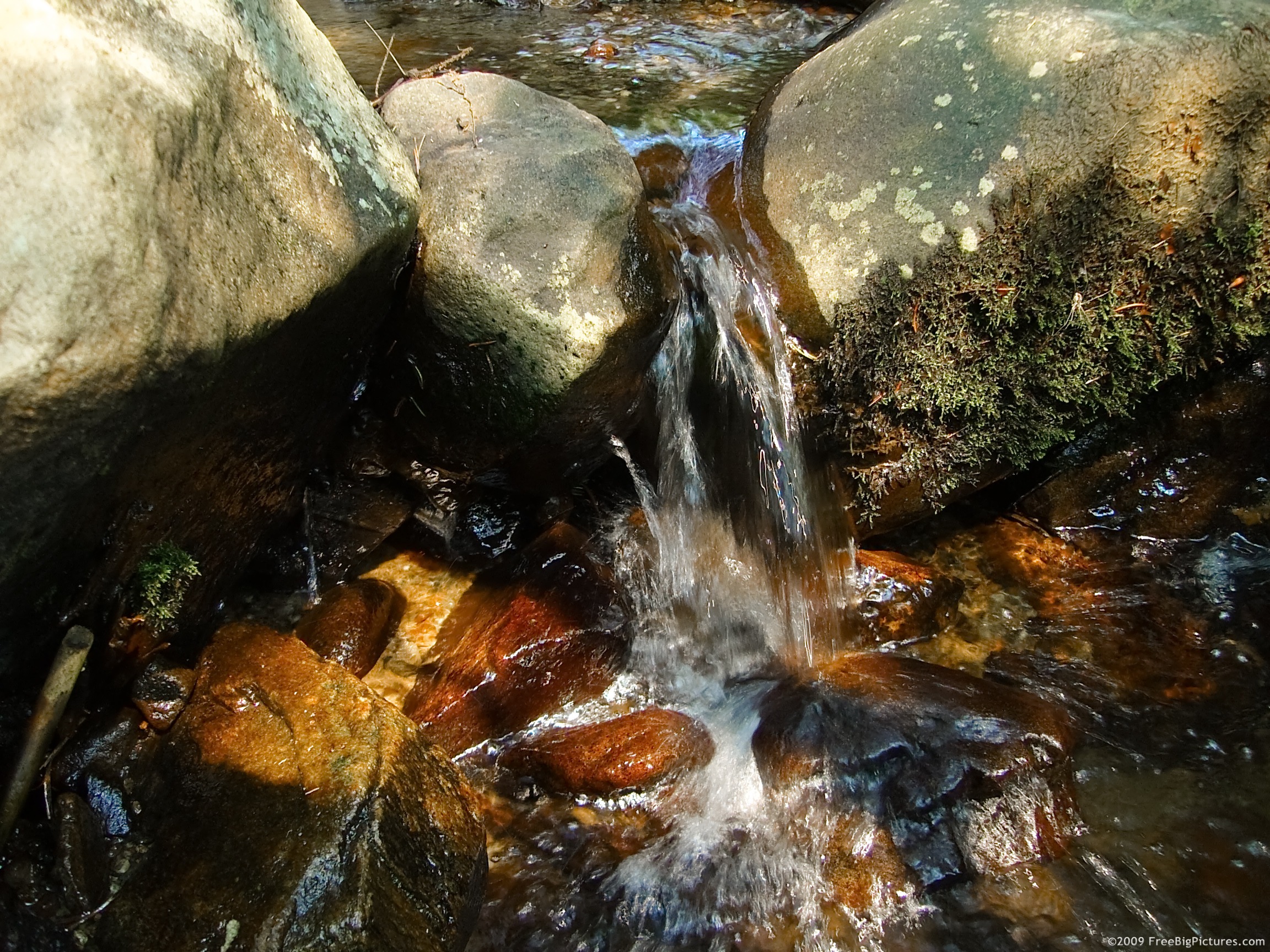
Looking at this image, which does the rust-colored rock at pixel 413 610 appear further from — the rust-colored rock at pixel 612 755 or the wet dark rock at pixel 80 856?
the wet dark rock at pixel 80 856

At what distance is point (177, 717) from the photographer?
102 inches

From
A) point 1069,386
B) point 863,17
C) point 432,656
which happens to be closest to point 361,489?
point 432,656

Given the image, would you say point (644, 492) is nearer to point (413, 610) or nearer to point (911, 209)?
point (413, 610)

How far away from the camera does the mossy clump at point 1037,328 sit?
3342mm

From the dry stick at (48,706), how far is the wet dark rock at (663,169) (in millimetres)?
2993

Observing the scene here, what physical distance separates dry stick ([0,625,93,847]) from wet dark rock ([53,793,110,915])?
0.36ft

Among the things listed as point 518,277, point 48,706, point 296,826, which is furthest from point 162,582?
point 518,277

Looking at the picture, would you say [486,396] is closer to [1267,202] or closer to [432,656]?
[432,656]

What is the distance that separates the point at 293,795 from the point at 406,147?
239cm

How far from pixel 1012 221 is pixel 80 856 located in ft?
12.8

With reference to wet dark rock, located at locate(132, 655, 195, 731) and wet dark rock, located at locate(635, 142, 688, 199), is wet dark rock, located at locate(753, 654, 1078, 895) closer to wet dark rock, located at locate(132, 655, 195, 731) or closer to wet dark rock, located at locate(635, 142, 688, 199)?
wet dark rock, located at locate(132, 655, 195, 731)

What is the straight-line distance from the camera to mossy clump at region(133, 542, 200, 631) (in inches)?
101

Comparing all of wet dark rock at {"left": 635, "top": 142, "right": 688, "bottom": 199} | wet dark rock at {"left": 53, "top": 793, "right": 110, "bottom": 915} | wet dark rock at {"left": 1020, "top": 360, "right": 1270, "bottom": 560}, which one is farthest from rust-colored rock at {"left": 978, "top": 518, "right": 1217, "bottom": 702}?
wet dark rock at {"left": 53, "top": 793, "right": 110, "bottom": 915}

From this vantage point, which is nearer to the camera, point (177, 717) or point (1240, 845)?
point (177, 717)
